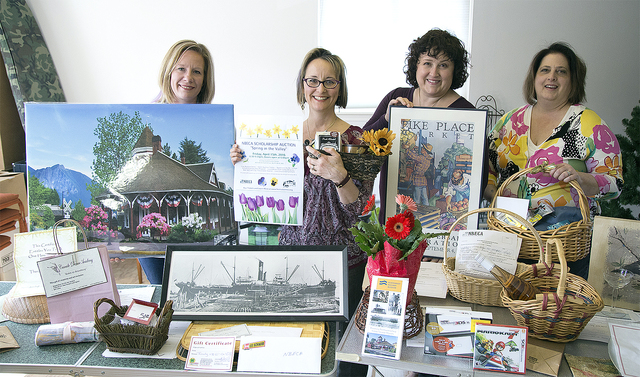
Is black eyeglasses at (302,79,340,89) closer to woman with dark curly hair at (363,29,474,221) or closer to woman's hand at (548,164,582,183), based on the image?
woman with dark curly hair at (363,29,474,221)

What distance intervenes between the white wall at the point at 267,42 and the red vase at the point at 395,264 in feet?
11.1

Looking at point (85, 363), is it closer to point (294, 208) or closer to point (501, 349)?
point (294, 208)

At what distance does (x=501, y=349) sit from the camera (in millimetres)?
1022

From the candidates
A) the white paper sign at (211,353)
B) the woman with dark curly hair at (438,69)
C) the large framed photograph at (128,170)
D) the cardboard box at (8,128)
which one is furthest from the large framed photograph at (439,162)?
the cardboard box at (8,128)

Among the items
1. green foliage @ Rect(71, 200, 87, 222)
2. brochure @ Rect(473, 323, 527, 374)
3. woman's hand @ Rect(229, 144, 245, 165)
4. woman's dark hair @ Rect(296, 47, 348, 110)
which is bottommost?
brochure @ Rect(473, 323, 527, 374)

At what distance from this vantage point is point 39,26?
433 centimetres

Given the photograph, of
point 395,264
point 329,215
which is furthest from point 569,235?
point 329,215

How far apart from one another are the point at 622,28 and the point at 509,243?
3779 millimetres

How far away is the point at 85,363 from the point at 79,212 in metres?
0.71

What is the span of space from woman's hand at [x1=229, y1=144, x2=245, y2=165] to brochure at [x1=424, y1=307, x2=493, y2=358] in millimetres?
912

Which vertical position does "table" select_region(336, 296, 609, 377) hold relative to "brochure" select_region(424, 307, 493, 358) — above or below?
below

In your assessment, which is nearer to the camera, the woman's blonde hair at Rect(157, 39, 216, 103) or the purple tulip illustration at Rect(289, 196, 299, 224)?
the purple tulip illustration at Rect(289, 196, 299, 224)

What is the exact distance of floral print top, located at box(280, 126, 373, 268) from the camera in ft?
4.98

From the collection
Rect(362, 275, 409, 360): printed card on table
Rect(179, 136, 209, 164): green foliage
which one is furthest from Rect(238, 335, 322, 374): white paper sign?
Rect(179, 136, 209, 164): green foliage
